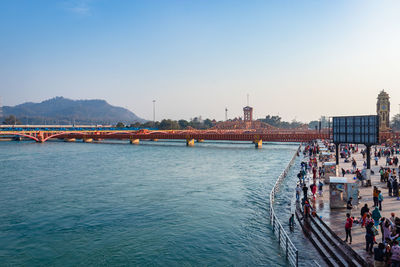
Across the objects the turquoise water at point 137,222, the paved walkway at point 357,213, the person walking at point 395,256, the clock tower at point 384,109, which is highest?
the clock tower at point 384,109

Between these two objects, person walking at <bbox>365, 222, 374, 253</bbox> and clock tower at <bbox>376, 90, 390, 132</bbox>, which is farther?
clock tower at <bbox>376, 90, 390, 132</bbox>

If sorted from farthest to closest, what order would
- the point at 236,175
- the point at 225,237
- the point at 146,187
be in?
1. the point at 236,175
2. the point at 146,187
3. the point at 225,237

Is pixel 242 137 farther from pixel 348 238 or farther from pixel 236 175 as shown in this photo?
pixel 348 238

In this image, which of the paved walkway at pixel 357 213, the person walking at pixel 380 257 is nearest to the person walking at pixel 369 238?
the paved walkway at pixel 357 213


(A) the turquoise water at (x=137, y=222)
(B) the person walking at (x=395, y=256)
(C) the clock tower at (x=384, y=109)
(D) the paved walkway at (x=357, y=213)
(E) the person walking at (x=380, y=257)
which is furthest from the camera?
(C) the clock tower at (x=384, y=109)

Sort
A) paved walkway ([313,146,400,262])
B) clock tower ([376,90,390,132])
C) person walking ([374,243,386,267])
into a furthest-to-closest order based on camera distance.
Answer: clock tower ([376,90,390,132]) → paved walkway ([313,146,400,262]) → person walking ([374,243,386,267])

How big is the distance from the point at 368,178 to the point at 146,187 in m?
20.3

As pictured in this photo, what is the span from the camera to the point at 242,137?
290 feet

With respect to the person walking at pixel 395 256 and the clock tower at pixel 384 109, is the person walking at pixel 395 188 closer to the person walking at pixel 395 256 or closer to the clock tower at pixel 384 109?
the person walking at pixel 395 256

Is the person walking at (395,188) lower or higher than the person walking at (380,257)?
higher

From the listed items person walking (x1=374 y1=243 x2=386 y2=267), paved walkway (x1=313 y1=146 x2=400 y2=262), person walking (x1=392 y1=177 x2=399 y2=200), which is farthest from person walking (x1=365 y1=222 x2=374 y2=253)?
person walking (x1=392 y1=177 x2=399 y2=200)

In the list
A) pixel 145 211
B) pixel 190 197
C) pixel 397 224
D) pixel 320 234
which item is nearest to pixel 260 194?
pixel 190 197

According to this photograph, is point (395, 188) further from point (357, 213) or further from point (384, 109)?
point (384, 109)

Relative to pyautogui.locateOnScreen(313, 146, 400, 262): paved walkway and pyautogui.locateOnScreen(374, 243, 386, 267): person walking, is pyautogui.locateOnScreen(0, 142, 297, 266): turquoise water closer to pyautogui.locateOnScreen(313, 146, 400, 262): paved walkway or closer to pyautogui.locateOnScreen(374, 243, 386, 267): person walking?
pyautogui.locateOnScreen(313, 146, 400, 262): paved walkway
